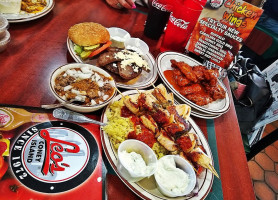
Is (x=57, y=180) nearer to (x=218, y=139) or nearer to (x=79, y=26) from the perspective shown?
(x=218, y=139)

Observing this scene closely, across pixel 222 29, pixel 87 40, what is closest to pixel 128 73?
pixel 87 40

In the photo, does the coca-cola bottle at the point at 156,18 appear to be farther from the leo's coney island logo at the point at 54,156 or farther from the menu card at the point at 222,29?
the leo's coney island logo at the point at 54,156

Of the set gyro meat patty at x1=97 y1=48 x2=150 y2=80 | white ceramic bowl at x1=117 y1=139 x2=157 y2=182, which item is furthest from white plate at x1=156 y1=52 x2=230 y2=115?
white ceramic bowl at x1=117 y1=139 x2=157 y2=182

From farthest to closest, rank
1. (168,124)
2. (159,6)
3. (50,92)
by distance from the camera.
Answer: (159,6) < (50,92) < (168,124)

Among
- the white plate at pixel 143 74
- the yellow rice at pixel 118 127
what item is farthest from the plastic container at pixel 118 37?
the yellow rice at pixel 118 127

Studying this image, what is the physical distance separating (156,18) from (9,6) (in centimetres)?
162

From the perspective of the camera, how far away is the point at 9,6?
7.04 ft

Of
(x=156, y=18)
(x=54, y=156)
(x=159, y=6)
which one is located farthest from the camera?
(x=156, y=18)

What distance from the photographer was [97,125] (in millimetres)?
1667

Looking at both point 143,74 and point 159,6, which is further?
point 159,6

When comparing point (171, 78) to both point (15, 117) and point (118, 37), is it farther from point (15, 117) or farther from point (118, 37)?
point (15, 117)

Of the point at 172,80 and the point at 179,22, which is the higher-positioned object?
the point at 179,22

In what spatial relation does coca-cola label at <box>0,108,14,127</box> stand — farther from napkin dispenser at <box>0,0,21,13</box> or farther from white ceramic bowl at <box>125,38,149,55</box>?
white ceramic bowl at <box>125,38,149,55</box>

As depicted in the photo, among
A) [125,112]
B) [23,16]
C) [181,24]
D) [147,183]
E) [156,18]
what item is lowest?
[147,183]
